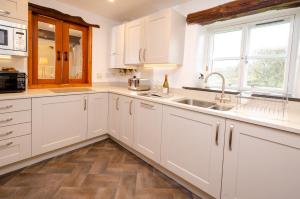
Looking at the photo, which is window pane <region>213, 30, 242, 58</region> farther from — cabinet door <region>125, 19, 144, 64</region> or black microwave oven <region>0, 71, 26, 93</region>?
black microwave oven <region>0, 71, 26, 93</region>

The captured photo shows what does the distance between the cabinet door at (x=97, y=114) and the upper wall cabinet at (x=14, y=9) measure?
126cm

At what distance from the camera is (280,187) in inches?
44.6

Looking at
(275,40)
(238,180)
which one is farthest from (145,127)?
(275,40)

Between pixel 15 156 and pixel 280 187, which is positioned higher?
pixel 280 187

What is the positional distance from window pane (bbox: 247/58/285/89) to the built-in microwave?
2.76 meters

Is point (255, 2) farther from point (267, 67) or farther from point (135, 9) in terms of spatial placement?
point (135, 9)

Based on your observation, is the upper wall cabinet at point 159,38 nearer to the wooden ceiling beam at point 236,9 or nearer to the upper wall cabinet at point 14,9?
the wooden ceiling beam at point 236,9

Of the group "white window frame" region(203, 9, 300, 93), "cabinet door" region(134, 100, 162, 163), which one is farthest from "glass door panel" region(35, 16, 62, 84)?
"white window frame" region(203, 9, 300, 93)

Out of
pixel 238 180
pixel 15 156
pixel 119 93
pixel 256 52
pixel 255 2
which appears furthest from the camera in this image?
pixel 119 93

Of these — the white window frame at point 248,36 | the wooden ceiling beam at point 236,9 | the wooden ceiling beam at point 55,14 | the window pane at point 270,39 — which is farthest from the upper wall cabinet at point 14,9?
the window pane at point 270,39

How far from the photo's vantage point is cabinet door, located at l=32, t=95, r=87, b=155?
204 cm

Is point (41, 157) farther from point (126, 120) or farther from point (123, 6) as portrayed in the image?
point (123, 6)

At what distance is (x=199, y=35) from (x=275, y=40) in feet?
2.89

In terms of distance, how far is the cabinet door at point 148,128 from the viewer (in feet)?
6.51
